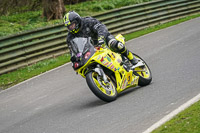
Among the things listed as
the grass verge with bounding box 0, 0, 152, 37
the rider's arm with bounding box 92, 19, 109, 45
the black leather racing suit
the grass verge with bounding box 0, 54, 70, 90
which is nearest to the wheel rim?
the rider's arm with bounding box 92, 19, 109, 45

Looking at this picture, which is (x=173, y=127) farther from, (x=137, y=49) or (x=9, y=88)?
(x=137, y=49)

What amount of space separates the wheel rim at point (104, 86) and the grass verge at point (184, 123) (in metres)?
2.11

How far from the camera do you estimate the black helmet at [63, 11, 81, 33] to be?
8.24 meters

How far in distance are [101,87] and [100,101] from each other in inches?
26.9

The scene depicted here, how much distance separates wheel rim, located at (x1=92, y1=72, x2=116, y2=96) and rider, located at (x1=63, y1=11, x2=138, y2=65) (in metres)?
0.54

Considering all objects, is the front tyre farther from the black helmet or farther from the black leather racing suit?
the black helmet

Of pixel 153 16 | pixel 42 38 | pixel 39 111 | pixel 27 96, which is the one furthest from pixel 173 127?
pixel 153 16

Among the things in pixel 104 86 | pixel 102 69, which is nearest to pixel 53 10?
pixel 102 69

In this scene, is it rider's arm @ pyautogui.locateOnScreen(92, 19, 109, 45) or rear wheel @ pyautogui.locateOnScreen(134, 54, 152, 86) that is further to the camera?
rear wheel @ pyautogui.locateOnScreen(134, 54, 152, 86)

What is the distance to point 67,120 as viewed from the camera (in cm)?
761

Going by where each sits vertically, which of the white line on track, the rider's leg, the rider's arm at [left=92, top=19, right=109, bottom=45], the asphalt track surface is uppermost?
the rider's arm at [left=92, top=19, right=109, bottom=45]

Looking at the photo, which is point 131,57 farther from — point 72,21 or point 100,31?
point 72,21

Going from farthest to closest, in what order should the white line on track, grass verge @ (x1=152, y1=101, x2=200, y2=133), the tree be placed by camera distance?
the tree < the white line on track < grass verge @ (x1=152, y1=101, x2=200, y2=133)

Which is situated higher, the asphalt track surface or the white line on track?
the white line on track
